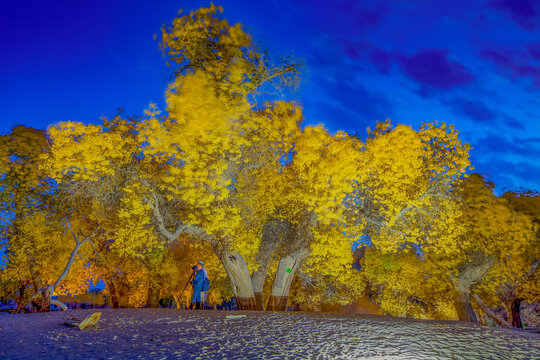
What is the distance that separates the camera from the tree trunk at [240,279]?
674 inches

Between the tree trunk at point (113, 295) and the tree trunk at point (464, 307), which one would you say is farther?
the tree trunk at point (113, 295)

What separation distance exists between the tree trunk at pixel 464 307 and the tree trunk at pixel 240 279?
14630 millimetres

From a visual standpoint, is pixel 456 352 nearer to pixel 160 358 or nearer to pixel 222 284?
pixel 160 358

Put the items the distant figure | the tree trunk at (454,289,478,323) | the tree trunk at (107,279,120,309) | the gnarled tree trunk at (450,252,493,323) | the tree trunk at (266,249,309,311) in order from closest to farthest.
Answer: the distant figure, the tree trunk at (266,249,309,311), the tree trunk at (454,289,478,323), the gnarled tree trunk at (450,252,493,323), the tree trunk at (107,279,120,309)

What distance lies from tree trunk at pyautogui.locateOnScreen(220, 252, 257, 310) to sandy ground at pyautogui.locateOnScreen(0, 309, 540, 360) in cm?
697

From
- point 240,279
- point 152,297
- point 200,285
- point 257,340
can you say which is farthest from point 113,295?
point 257,340

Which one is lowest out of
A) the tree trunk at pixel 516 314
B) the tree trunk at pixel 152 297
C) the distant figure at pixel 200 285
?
the tree trunk at pixel 516 314

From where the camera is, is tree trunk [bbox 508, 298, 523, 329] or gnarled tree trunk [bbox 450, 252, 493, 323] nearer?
gnarled tree trunk [bbox 450, 252, 493, 323]

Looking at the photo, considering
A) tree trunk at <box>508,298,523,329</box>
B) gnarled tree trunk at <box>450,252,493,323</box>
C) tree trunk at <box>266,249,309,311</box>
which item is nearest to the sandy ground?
tree trunk at <box>266,249,309,311</box>

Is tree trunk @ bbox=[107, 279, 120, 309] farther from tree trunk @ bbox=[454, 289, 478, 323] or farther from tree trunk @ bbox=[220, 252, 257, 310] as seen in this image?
tree trunk @ bbox=[454, 289, 478, 323]

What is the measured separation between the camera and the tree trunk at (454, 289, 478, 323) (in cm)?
2314

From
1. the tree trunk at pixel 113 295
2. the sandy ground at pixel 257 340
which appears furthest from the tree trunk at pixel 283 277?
the tree trunk at pixel 113 295

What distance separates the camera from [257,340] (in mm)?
7164

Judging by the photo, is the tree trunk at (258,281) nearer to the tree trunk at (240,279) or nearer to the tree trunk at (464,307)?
the tree trunk at (240,279)
